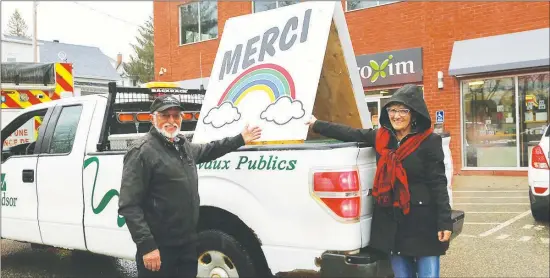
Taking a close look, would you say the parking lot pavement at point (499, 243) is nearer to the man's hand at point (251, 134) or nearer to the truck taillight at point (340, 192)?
the truck taillight at point (340, 192)

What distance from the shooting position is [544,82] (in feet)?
38.7

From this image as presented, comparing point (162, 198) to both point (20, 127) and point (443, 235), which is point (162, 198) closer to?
point (443, 235)

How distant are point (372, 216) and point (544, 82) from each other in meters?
10.4

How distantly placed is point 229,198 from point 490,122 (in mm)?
10776

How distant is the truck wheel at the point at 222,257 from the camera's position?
347cm

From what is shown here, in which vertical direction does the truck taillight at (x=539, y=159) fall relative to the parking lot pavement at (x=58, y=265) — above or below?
above

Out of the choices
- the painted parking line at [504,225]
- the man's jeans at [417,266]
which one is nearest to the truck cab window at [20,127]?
the man's jeans at [417,266]

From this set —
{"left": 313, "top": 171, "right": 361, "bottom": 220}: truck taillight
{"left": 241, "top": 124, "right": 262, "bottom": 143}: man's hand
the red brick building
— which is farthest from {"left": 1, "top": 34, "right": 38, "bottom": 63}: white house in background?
{"left": 313, "top": 171, "right": 361, "bottom": 220}: truck taillight

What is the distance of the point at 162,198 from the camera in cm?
297

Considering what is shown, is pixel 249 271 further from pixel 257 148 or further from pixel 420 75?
pixel 420 75

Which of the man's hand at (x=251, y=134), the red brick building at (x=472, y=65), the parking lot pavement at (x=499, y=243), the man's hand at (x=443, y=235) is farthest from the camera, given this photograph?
the red brick building at (x=472, y=65)

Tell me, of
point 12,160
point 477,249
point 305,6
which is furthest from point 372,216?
point 12,160

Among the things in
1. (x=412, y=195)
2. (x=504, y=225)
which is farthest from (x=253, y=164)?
(x=504, y=225)

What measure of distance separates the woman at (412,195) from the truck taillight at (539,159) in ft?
14.2
